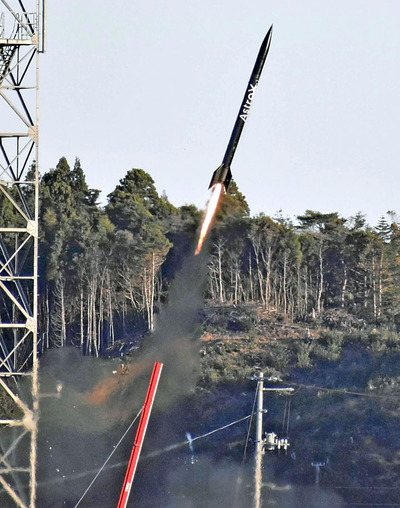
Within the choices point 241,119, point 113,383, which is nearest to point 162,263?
point 113,383

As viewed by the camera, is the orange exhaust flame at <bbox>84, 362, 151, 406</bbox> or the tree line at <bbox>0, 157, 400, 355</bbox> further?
the tree line at <bbox>0, 157, 400, 355</bbox>

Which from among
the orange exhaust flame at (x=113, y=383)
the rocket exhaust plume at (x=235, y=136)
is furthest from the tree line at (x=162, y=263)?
the rocket exhaust plume at (x=235, y=136)

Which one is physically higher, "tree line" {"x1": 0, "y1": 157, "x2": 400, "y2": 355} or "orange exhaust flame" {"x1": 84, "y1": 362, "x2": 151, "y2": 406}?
"tree line" {"x1": 0, "y1": 157, "x2": 400, "y2": 355}

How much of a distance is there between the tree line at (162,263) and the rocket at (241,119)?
2407cm

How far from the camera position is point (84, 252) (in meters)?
78.2

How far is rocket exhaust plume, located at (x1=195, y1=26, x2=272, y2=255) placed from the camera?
48.8m

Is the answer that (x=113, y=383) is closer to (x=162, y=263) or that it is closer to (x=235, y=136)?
(x=235, y=136)

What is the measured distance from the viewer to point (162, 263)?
254 feet

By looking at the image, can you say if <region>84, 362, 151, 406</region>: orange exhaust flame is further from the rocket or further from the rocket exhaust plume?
the rocket

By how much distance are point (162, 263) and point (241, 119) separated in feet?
94.3

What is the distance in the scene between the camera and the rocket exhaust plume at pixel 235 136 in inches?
1922

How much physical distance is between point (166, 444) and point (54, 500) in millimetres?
10829

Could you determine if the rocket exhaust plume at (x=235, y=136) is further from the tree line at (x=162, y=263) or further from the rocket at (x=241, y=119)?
the tree line at (x=162, y=263)

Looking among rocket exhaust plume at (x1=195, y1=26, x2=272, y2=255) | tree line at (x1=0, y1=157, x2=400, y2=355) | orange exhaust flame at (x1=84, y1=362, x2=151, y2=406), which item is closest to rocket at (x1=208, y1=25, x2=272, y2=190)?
rocket exhaust plume at (x1=195, y1=26, x2=272, y2=255)
